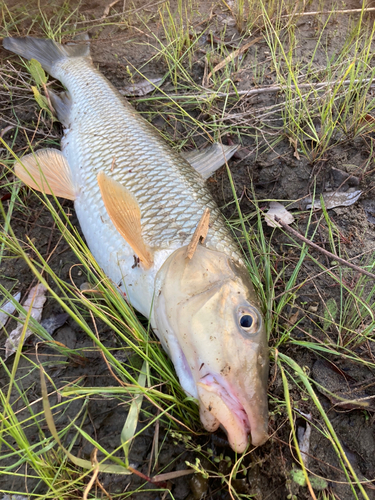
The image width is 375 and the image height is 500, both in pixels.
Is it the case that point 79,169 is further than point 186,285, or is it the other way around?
point 79,169

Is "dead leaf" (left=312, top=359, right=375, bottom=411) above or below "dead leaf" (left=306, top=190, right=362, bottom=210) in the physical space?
below

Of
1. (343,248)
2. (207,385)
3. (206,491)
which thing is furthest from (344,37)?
(206,491)

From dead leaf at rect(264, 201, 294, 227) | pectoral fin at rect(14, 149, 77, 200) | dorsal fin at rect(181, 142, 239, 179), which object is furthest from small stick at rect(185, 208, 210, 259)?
pectoral fin at rect(14, 149, 77, 200)

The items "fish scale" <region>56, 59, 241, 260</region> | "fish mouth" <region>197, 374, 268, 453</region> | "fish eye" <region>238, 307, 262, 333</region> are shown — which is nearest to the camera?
"fish mouth" <region>197, 374, 268, 453</region>

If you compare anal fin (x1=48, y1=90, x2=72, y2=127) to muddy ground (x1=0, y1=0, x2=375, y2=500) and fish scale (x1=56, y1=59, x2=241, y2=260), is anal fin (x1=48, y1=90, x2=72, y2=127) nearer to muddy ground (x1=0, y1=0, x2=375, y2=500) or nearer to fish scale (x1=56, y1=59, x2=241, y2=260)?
fish scale (x1=56, y1=59, x2=241, y2=260)

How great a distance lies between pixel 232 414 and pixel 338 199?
1.88 metres

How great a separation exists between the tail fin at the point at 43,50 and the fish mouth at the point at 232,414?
133 inches

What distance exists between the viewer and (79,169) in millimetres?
2467

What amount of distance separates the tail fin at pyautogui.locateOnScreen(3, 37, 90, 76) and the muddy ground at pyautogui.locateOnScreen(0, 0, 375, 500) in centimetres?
18

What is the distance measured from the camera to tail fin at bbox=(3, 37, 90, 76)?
3.28 m

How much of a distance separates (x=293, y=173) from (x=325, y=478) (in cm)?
211

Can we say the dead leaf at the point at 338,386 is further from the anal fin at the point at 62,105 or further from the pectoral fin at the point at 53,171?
the anal fin at the point at 62,105

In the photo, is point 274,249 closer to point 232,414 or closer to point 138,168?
point 138,168

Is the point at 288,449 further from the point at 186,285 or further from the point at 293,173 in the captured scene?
the point at 293,173
